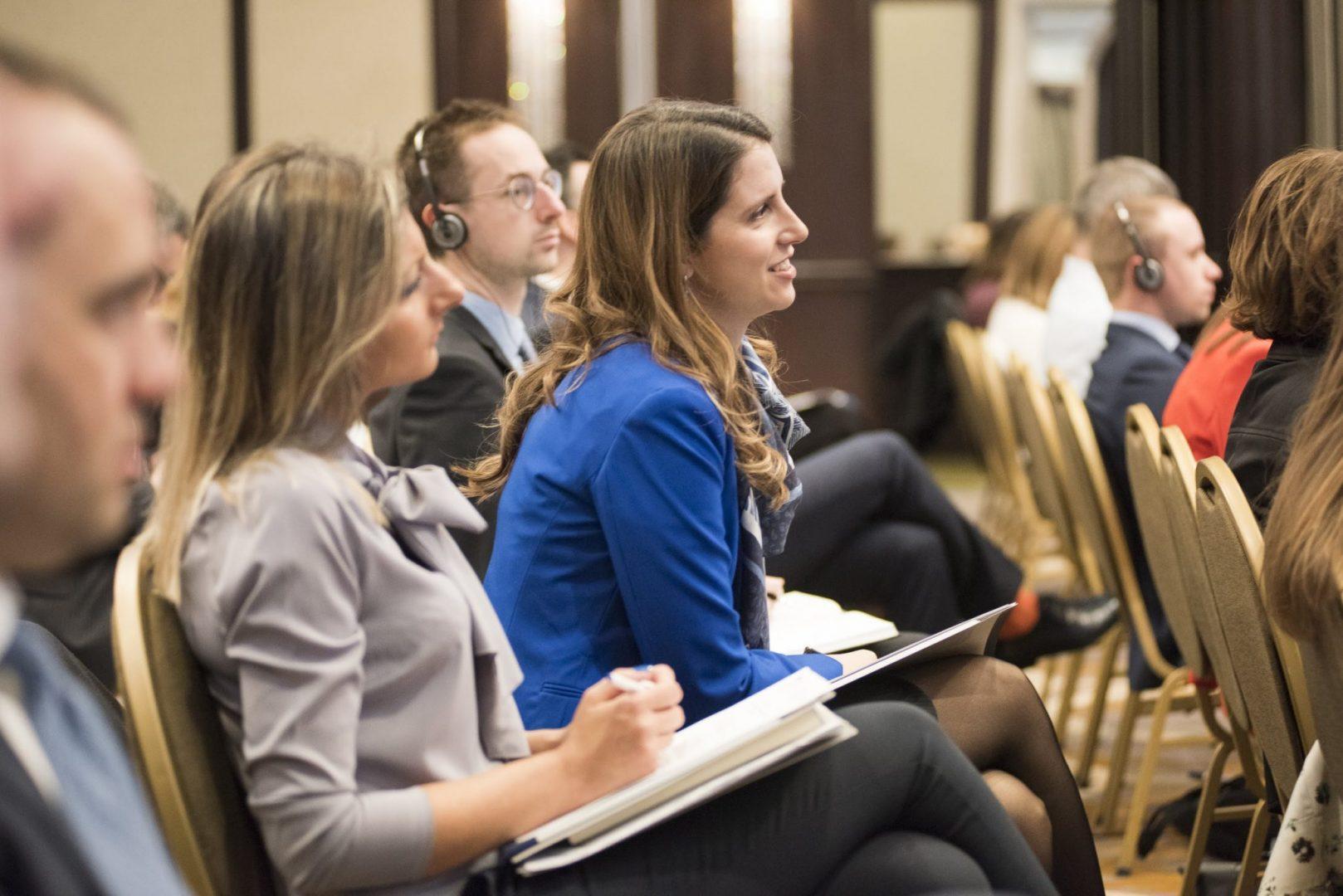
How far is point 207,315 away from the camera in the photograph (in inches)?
46.9

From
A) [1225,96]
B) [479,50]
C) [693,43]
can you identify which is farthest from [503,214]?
[693,43]

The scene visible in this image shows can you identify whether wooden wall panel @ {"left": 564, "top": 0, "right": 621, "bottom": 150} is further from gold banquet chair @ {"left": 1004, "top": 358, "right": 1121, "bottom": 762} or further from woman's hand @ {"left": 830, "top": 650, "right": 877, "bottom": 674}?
woman's hand @ {"left": 830, "top": 650, "right": 877, "bottom": 674}

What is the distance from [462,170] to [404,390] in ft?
1.48

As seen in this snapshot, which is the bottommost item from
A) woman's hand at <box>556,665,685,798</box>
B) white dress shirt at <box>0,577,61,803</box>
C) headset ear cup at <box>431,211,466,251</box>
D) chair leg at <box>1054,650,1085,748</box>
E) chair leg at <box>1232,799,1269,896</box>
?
chair leg at <box>1054,650,1085,748</box>

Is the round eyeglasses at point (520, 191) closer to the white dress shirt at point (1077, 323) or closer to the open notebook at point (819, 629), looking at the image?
the open notebook at point (819, 629)

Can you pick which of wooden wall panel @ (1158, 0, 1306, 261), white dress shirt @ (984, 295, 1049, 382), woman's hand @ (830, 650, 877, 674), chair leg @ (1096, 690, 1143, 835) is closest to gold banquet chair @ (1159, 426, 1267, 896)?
woman's hand @ (830, 650, 877, 674)

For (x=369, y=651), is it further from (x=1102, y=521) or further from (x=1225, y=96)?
(x=1225, y=96)

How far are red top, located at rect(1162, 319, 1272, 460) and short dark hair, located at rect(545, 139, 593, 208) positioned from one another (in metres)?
1.49

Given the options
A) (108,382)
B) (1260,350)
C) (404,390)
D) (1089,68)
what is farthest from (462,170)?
(1089,68)

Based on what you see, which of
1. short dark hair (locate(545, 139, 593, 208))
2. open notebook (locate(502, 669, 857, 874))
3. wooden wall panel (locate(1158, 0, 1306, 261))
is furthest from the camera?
wooden wall panel (locate(1158, 0, 1306, 261))

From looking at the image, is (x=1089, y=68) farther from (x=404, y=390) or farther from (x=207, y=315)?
(x=207, y=315)

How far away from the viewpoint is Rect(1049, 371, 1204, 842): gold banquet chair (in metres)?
2.52

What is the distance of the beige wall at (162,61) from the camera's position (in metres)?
5.65

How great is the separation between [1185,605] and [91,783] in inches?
66.8
